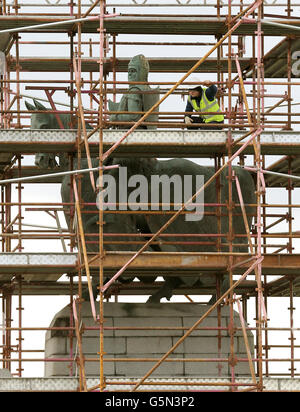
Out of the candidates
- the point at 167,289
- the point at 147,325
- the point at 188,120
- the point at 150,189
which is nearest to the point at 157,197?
the point at 150,189

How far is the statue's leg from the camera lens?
50.1m

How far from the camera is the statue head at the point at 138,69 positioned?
49219 millimetres

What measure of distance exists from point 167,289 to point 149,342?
1.78m

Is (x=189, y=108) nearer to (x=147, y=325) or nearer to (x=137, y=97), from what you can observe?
(x=137, y=97)

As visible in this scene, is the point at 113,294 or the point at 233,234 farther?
the point at 113,294

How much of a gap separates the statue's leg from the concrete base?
30.7 inches

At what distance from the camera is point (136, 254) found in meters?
46.9

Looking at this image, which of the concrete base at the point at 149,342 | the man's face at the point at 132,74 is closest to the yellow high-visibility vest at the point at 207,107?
the man's face at the point at 132,74

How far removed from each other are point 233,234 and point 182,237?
2393 mm

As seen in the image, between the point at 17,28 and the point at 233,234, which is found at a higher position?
the point at 17,28
